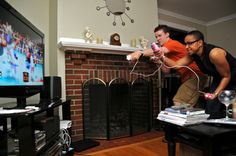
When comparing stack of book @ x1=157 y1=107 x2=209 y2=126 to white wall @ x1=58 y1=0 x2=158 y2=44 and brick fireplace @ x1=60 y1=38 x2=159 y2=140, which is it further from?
white wall @ x1=58 y1=0 x2=158 y2=44

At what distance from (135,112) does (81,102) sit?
81 cm

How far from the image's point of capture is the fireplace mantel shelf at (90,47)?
2.22 metres

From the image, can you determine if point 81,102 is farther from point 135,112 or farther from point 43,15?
point 43,15

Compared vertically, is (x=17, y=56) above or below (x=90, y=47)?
below

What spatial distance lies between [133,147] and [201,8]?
319cm

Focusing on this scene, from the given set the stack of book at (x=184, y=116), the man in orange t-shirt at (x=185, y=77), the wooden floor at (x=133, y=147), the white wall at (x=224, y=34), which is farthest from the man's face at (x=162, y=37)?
the white wall at (x=224, y=34)

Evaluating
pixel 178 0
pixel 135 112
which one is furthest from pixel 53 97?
pixel 178 0

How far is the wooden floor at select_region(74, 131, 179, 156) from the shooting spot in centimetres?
193

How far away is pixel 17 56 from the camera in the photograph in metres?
1.28

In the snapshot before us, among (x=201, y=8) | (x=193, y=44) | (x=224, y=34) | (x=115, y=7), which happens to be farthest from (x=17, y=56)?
(x=224, y=34)

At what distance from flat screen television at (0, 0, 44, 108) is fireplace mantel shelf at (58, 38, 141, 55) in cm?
53

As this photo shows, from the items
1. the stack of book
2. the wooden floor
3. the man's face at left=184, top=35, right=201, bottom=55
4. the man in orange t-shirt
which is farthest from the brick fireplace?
the stack of book

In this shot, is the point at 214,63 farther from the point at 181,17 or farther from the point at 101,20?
the point at 181,17

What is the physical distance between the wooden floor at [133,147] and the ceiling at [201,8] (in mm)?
2487
